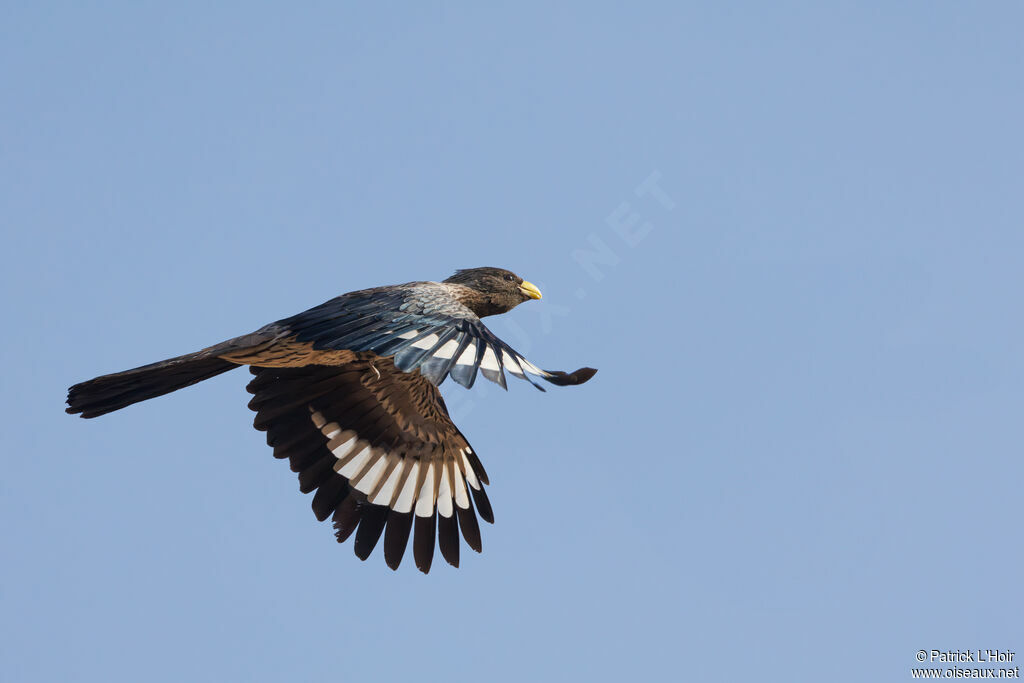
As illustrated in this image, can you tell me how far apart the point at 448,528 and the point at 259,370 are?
2030 mm

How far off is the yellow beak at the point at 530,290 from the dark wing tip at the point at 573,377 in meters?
4.11

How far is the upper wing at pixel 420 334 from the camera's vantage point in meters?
6.34

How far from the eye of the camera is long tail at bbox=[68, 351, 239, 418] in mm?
8148

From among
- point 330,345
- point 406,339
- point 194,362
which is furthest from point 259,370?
point 406,339

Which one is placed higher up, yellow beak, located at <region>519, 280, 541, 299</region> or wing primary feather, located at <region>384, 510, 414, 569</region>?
yellow beak, located at <region>519, 280, 541, 299</region>

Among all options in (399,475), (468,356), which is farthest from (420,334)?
(399,475)

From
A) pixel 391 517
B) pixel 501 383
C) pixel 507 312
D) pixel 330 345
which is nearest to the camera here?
pixel 501 383

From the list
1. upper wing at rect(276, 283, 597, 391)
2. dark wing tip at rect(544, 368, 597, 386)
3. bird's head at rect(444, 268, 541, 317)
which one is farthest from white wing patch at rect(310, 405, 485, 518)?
dark wing tip at rect(544, 368, 597, 386)

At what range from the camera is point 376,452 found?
963cm

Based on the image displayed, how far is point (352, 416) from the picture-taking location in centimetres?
962

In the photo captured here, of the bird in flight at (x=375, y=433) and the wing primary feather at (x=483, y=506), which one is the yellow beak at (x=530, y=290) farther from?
the wing primary feather at (x=483, y=506)

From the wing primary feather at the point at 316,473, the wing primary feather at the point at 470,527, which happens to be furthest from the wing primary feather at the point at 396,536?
the wing primary feather at the point at 316,473

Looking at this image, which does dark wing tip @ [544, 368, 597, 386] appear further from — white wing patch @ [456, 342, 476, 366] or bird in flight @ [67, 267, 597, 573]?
bird in flight @ [67, 267, 597, 573]

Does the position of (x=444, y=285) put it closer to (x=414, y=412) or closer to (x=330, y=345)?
(x=414, y=412)
